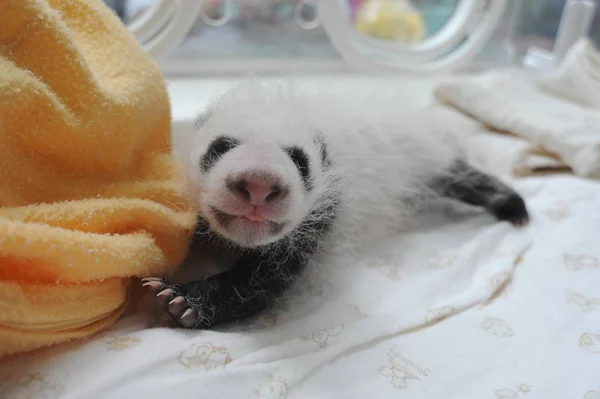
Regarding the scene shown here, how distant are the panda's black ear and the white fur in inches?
0.5

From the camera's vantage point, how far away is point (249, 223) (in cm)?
68

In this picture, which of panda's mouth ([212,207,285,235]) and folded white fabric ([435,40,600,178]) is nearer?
panda's mouth ([212,207,285,235])

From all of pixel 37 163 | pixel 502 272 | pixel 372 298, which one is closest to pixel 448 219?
pixel 502 272

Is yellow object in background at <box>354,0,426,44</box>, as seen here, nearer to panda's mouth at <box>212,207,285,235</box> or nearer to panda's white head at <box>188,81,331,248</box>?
panda's white head at <box>188,81,331,248</box>

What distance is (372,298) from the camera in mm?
795

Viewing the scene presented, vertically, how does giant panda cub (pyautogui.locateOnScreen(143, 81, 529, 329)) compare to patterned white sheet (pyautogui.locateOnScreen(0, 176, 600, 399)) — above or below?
above

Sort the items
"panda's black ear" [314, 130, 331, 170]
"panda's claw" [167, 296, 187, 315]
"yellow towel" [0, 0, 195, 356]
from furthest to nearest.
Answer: "panda's black ear" [314, 130, 331, 170] < "panda's claw" [167, 296, 187, 315] < "yellow towel" [0, 0, 195, 356]

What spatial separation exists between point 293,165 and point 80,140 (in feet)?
0.90

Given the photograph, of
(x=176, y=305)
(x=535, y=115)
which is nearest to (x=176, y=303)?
(x=176, y=305)

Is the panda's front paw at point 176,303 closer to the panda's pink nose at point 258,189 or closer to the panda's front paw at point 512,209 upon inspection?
the panda's pink nose at point 258,189

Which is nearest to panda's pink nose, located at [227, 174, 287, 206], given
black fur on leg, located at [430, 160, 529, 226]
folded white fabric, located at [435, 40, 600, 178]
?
black fur on leg, located at [430, 160, 529, 226]

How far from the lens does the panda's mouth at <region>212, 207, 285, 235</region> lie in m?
0.67

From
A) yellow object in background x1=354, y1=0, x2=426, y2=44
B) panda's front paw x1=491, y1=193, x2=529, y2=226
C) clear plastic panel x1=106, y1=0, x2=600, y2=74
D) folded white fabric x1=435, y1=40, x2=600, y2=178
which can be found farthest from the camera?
yellow object in background x1=354, y1=0, x2=426, y2=44

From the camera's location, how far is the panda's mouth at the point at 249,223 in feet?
2.21
